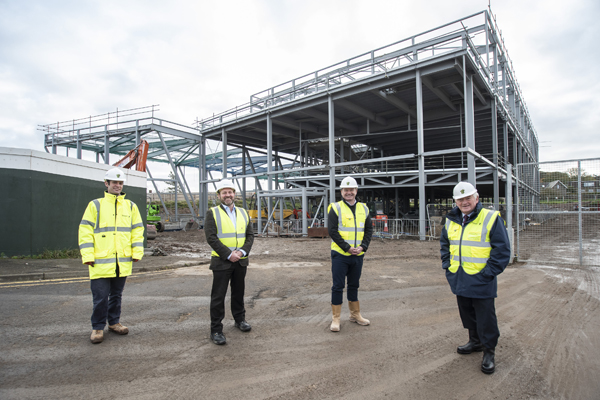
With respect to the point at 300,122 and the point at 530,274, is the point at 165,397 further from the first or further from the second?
the point at 300,122

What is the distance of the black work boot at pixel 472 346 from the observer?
352 cm

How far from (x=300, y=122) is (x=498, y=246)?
2107cm

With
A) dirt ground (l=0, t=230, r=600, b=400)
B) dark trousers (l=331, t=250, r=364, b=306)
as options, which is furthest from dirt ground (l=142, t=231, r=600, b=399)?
dark trousers (l=331, t=250, r=364, b=306)

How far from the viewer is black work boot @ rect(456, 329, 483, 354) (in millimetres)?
3523

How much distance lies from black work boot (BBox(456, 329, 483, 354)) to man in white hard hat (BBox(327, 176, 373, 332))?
120 cm

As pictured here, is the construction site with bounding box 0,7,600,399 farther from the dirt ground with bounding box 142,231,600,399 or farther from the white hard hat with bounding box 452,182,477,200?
the white hard hat with bounding box 452,182,477,200

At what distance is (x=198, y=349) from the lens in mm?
3670

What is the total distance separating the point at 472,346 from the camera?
353 centimetres

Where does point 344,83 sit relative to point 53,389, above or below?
above

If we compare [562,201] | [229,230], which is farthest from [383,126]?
[229,230]

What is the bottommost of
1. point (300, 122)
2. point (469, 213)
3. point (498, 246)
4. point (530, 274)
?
point (530, 274)

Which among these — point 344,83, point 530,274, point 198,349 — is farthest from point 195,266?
point 344,83

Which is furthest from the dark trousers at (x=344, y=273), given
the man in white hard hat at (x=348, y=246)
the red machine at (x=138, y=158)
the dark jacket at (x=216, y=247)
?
the red machine at (x=138, y=158)

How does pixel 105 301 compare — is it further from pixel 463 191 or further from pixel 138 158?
pixel 138 158
